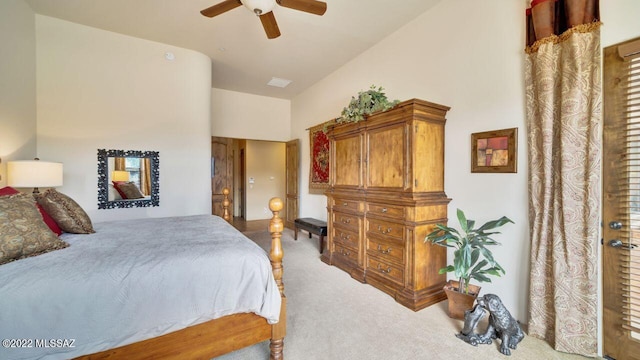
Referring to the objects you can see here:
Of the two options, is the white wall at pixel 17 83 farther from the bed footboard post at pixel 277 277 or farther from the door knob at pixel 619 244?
the door knob at pixel 619 244

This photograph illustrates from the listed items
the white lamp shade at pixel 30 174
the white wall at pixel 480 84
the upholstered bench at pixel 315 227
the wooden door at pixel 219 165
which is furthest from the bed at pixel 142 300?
the wooden door at pixel 219 165

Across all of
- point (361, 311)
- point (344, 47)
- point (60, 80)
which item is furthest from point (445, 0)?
point (60, 80)

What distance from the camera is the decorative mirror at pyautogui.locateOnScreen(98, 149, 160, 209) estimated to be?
356cm

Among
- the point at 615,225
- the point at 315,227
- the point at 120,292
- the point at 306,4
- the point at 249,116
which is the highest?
the point at 306,4

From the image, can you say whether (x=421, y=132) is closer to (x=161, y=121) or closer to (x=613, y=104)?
(x=613, y=104)

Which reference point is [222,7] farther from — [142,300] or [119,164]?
[119,164]

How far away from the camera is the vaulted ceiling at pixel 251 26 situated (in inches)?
116

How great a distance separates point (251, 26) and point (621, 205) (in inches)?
159

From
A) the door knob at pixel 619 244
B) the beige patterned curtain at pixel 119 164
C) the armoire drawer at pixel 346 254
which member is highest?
the beige patterned curtain at pixel 119 164

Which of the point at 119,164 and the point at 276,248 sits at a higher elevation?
the point at 119,164

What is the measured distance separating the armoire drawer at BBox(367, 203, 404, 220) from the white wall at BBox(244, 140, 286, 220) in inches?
204

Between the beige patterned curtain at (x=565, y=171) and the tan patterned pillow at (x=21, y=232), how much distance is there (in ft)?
11.2

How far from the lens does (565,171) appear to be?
181cm

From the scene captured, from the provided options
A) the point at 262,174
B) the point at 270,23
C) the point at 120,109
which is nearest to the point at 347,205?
the point at 270,23
